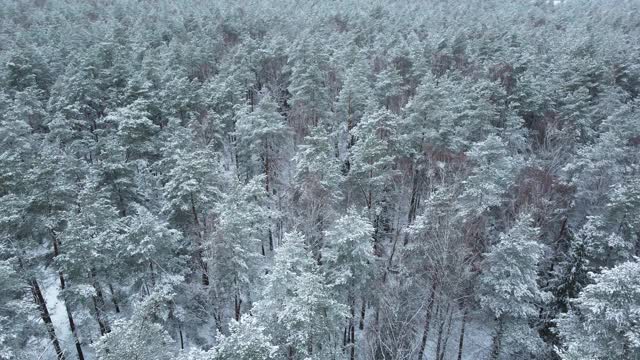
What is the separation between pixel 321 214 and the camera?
83.7ft

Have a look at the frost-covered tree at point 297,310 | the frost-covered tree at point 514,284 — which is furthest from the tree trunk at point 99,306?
the frost-covered tree at point 514,284

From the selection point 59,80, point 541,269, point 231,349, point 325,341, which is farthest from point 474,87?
point 59,80

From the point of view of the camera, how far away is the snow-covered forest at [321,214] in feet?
57.9

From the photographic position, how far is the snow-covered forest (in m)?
17.7

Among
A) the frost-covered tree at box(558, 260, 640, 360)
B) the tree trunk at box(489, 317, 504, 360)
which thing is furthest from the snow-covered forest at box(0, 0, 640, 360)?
the tree trunk at box(489, 317, 504, 360)

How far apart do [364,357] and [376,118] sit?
15248mm

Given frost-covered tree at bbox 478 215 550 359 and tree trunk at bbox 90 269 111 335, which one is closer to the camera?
frost-covered tree at bbox 478 215 550 359

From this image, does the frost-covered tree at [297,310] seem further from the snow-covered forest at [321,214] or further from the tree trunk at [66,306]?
the tree trunk at [66,306]

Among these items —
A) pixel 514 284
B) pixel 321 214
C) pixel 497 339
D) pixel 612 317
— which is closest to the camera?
pixel 612 317

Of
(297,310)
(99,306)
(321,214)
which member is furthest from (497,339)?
(99,306)

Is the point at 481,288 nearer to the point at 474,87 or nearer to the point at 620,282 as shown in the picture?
the point at 620,282

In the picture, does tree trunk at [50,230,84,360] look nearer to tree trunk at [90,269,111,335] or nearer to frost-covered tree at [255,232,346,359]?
tree trunk at [90,269,111,335]

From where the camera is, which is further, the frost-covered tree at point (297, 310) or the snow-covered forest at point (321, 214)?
the snow-covered forest at point (321, 214)

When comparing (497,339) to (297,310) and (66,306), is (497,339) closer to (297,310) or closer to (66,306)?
(297,310)
